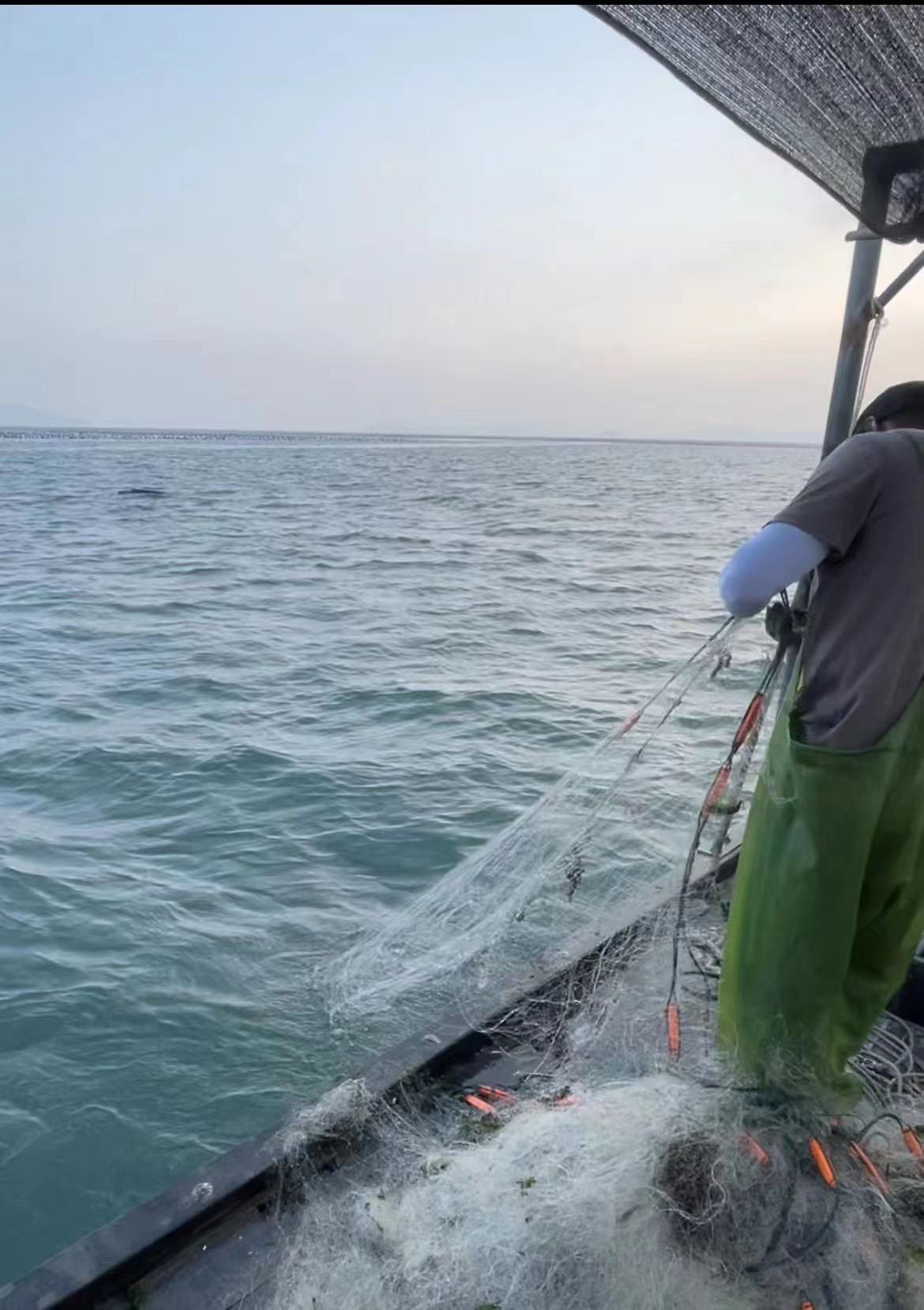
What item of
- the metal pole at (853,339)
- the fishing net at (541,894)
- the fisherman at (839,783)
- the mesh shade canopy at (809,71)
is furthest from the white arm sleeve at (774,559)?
the metal pole at (853,339)

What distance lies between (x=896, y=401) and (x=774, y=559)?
24.3 inches

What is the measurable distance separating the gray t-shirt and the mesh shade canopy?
104cm

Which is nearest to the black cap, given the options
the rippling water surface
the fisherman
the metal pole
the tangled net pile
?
the fisherman

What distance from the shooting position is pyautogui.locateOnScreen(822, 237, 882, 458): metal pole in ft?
11.8

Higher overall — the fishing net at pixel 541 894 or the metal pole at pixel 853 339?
the metal pole at pixel 853 339

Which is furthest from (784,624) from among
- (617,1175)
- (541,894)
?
(541,894)

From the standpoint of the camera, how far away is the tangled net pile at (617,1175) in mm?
2213

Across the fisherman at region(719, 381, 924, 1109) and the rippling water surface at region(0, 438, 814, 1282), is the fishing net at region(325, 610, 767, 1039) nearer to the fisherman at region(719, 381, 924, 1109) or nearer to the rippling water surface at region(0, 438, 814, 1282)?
the rippling water surface at region(0, 438, 814, 1282)

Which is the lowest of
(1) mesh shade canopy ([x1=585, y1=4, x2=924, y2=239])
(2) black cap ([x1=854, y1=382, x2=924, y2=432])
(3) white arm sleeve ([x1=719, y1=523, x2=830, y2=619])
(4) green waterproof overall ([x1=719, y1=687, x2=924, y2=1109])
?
(4) green waterproof overall ([x1=719, y1=687, x2=924, y2=1109])

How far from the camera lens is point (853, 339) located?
11.8ft

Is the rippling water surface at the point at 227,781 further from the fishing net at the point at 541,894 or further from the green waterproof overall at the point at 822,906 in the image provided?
the green waterproof overall at the point at 822,906

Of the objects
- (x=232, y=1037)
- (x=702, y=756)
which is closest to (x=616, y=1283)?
(x=232, y=1037)

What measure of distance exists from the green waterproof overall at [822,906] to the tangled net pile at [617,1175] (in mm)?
150

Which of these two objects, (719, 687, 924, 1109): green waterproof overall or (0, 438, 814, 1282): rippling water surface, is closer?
(719, 687, 924, 1109): green waterproof overall
